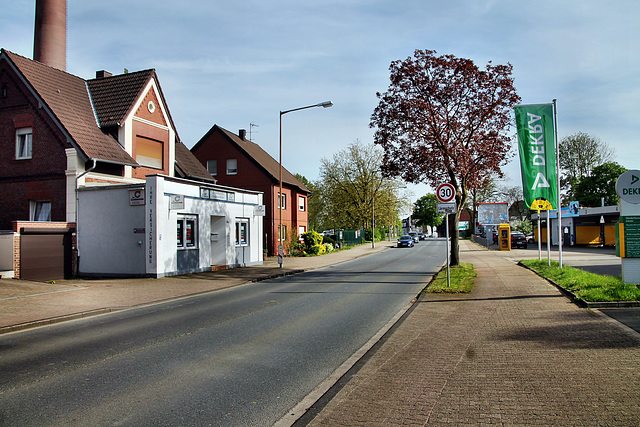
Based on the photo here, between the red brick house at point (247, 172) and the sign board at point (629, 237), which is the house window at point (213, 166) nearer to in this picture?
the red brick house at point (247, 172)

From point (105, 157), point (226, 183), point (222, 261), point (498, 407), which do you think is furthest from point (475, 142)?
point (226, 183)

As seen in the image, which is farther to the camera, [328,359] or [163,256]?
[163,256]

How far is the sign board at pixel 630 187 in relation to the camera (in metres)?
12.0

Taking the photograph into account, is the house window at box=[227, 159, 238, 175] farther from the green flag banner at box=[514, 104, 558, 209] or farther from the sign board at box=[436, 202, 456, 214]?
the sign board at box=[436, 202, 456, 214]

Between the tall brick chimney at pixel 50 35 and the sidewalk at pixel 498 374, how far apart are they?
25427 millimetres

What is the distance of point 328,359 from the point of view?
6840 mm

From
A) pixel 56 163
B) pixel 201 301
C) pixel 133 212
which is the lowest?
pixel 201 301

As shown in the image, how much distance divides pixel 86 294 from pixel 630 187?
581 inches

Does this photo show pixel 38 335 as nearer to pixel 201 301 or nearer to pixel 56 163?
pixel 201 301

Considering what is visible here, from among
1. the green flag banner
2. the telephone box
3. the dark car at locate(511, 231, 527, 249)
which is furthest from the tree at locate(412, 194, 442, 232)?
the green flag banner

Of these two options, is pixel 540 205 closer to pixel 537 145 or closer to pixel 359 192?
pixel 537 145

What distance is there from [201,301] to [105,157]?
991 cm

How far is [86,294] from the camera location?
45.5ft

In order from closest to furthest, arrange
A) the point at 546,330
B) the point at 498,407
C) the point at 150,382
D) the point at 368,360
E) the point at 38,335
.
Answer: the point at 498,407 → the point at 150,382 → the point at 368,360 → the point at 546,330 → the point at 38,335
